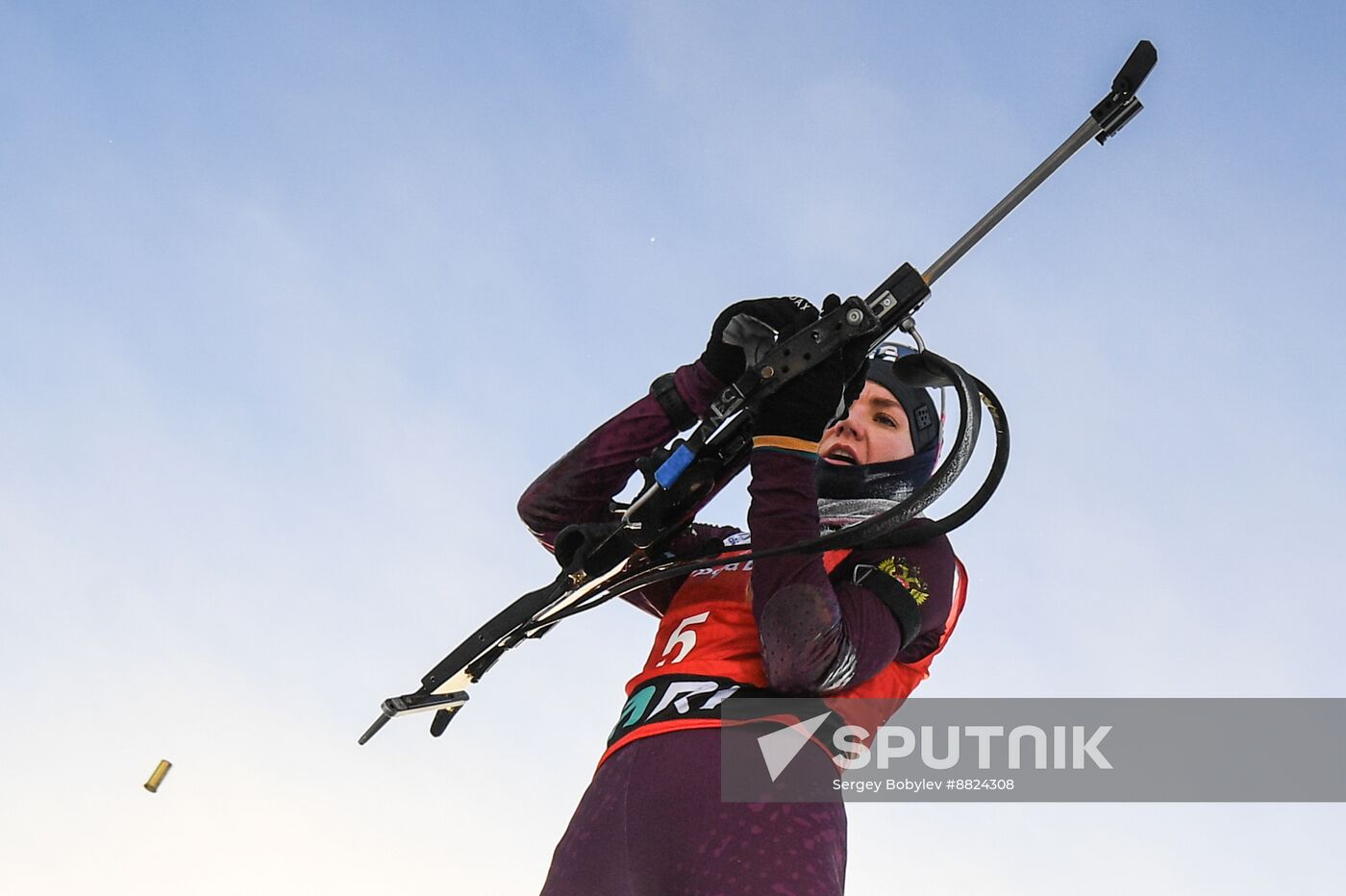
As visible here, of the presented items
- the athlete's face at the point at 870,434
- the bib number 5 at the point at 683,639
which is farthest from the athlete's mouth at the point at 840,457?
the bib number 5 at the point at 683,639

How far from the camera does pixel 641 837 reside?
1748mm

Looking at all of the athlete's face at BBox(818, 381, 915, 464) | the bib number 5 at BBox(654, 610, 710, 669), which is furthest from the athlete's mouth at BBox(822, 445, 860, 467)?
the bib number 5 at BBox(654, 610, 710, 669)

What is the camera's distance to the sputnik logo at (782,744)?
1.75 metres

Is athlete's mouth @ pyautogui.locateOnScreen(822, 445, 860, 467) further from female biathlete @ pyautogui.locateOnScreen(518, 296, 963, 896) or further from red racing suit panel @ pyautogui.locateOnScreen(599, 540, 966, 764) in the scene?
red racing suit panel @ pyautogui.locateOnScreen(599, 540, 966, 764)

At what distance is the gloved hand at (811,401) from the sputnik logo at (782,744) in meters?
0.44

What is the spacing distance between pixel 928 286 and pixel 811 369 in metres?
0.23

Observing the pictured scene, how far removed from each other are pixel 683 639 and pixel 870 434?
0.59 metres

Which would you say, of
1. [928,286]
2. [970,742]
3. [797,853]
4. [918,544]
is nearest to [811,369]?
[928,286]

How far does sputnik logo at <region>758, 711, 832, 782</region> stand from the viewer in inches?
69.1

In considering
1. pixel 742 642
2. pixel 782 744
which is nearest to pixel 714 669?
pixel 742 642

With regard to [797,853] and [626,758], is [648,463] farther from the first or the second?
[797,853]

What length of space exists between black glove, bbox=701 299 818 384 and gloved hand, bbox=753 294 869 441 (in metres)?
0.08

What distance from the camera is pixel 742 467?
1994 mm

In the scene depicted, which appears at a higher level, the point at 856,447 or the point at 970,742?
the point at 856,447
